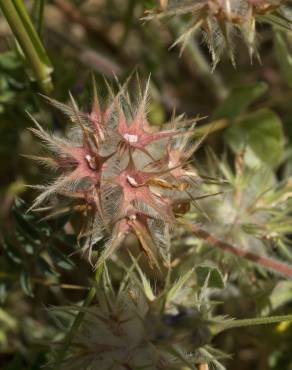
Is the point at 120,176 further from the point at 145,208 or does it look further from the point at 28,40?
the point at 28,40

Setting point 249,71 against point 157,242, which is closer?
point 157,242

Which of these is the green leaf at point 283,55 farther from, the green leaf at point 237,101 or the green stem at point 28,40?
the green stem at point 28,40

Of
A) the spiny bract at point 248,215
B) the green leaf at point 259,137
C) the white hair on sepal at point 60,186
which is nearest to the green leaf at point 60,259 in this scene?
the white hair on sepal at point 60,186

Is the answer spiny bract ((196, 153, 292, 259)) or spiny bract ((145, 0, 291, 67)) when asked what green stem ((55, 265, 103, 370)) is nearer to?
spiny bract ((196, 153, 292, 259))

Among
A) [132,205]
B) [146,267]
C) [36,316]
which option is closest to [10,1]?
[132,205]

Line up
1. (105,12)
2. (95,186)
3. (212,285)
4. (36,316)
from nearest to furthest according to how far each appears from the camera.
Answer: (95,186) < (212,285) < (36,316) < (105,12)

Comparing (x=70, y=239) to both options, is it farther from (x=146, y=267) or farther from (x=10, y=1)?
(x=10, y=1)
